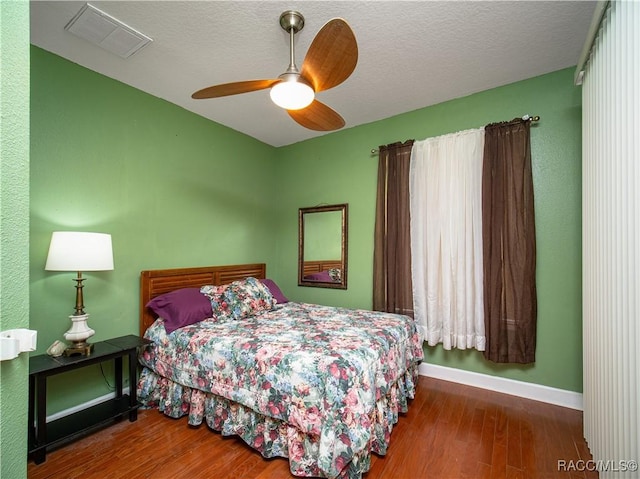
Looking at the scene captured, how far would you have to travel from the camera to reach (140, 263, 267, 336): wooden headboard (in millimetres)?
2607

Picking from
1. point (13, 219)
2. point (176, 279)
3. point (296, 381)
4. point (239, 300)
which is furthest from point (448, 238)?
point (13, 219)

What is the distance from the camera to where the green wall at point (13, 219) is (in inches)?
33.8

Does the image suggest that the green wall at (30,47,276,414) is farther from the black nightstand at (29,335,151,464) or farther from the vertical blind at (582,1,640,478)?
the vertical blind at (582,1,640,478)

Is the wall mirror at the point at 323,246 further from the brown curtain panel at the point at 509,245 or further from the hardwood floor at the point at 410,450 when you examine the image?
the hardwood floor at the point at 410,450

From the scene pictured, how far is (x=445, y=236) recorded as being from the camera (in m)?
2.81

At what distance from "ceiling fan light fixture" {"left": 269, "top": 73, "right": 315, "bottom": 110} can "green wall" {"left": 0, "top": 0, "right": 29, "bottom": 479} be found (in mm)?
1029

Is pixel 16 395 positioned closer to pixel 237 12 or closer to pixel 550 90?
pixel 237 12

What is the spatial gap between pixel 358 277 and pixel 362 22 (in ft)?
8.00

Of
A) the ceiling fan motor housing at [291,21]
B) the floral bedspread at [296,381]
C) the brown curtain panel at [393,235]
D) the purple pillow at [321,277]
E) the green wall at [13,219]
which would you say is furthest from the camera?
the purple pillow at [321,277]

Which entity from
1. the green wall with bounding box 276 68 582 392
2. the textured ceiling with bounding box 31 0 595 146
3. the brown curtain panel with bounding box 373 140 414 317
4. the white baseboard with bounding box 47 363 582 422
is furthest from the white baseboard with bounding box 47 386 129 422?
the textured ceiling with bounding box 31 0 595 146

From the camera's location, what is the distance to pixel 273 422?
179 centimetres

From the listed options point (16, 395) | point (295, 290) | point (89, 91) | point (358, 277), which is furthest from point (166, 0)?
point (295, 290)

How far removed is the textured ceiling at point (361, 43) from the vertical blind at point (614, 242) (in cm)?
48

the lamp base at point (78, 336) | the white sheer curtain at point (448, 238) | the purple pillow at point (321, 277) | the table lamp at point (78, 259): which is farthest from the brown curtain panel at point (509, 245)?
the lamp base at point (78, 336)
